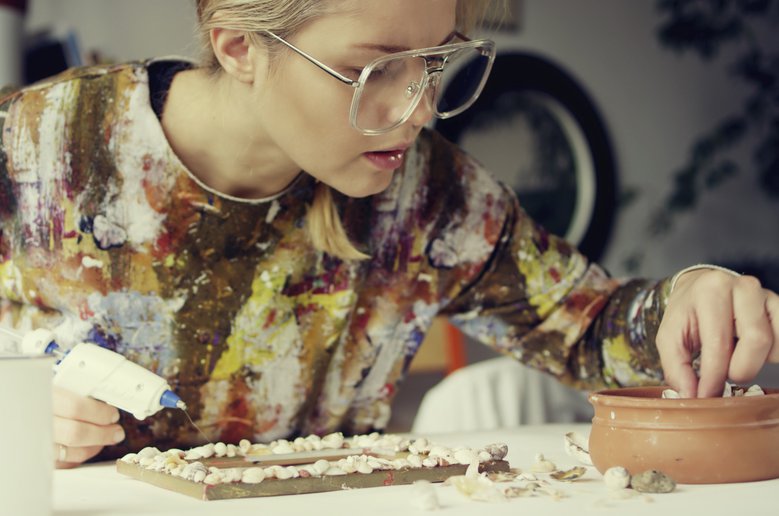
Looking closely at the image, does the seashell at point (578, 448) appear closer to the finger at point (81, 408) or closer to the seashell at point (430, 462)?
the seashell at point (430, 462)

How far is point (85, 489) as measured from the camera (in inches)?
37.9

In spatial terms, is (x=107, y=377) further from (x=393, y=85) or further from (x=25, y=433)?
(x=393, y=85)

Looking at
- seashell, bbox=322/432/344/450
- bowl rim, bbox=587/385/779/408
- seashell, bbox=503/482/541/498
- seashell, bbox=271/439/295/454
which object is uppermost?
bowl rim, bbox=587/385/779/408

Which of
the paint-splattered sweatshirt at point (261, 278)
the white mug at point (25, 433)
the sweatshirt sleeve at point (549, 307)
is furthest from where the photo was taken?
the sweatshirt sleeve at point (549, 307)

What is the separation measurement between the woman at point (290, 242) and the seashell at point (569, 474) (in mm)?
164

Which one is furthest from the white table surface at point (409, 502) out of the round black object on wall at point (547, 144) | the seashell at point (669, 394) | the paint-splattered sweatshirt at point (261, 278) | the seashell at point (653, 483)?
the round black object on wall at point (547, 144)

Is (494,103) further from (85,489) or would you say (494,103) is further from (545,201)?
(85,489)

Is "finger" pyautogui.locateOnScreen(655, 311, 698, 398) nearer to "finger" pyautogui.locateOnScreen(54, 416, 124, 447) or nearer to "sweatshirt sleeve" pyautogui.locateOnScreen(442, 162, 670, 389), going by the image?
"sweatshirt sleeve" pyautogui.locateOnScreen(442, 162, 670, 389)

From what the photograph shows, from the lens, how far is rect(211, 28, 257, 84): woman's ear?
1249mm

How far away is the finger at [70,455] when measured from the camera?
1113 mm

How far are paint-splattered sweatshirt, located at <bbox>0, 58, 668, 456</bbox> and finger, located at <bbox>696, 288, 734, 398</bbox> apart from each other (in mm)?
259

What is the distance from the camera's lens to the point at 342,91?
1160 mm

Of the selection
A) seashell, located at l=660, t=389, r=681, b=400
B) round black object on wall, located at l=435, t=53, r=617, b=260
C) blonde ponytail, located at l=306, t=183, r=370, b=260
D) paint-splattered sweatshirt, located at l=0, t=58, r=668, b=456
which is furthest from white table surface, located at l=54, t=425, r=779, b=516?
round black object on wall, located at l=435, t=53, r=617, b=260

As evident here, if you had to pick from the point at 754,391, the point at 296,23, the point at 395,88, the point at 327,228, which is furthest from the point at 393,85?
the point at 754,391
